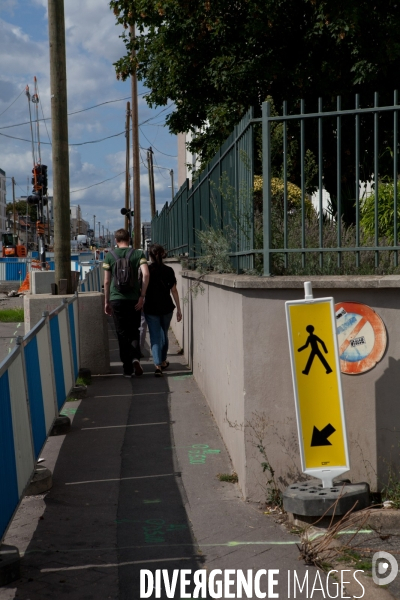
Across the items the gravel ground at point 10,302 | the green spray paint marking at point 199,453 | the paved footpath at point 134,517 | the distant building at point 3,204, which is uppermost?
the distant building at point 3,204

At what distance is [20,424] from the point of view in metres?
5.05

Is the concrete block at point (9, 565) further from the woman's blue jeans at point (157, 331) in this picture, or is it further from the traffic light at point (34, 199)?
the traffic light at point (34, 199)

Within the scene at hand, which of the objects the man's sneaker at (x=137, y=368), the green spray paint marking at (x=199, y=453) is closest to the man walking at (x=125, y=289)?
the man's sneaker at (x=137, y=368)

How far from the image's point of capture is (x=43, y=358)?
661 centimetres

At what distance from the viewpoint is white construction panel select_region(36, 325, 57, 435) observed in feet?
21.1

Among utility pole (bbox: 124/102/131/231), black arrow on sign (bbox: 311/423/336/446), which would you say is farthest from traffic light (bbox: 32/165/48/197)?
black arrow on sign (bbox: 311/423/336/446)

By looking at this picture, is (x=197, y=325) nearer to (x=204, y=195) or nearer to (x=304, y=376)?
(x=204, y=195)

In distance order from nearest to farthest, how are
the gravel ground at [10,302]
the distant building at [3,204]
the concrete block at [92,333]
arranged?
the concrete block at [92,333]
the gravel ground at [10,302]
the distant building at [3,204]

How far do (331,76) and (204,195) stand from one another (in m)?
7.52

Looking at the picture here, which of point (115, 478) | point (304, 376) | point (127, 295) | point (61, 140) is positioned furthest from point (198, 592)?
point (61, 140)

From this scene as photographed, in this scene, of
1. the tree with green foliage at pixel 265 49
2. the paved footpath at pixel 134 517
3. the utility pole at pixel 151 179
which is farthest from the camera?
the utility pole at pixel 151 179

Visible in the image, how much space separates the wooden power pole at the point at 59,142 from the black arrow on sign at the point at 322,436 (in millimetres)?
6339

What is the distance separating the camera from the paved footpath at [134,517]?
172 inches

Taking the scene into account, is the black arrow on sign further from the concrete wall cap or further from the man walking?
the man walking
